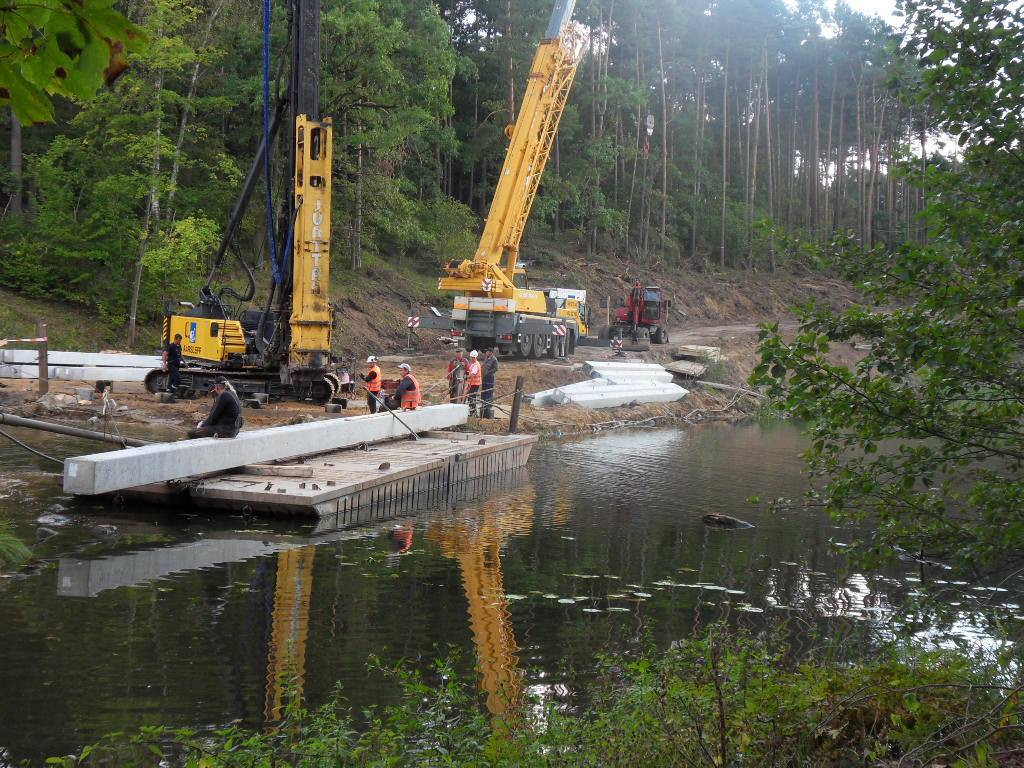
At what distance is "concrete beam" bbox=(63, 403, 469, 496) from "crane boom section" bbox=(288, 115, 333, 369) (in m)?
3.55

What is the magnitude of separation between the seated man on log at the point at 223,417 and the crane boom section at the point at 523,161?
16434 mm

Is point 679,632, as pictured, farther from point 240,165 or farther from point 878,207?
point 878,207

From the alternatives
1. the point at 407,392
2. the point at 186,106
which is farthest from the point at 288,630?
the point at 186,106

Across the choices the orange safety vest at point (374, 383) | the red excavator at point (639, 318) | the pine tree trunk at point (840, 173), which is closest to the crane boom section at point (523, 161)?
the red excavator at point (639, 318)

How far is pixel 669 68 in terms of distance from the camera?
60312mm

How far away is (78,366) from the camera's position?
78.2 ft

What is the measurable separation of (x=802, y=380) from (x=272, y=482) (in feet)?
29.5

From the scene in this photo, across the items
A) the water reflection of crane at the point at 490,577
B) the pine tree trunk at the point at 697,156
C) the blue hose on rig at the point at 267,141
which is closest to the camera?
the water reflection of crane at the point at 490,577

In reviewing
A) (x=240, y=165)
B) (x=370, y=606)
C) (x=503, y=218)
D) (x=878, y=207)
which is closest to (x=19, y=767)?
(x=370, y=606)

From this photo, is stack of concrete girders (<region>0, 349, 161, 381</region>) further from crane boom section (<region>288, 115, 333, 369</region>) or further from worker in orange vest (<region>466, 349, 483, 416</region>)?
worker in orange vest (<region>466, 349, 483, 416</region>)

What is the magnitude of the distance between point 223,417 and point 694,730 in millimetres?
9919

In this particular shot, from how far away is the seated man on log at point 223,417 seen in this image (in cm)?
1368

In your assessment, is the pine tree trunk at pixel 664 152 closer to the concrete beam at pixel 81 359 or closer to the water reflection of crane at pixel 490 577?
the concrete beam at pixel 81 359

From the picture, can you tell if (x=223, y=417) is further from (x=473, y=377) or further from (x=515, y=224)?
(x=515, y=224)
